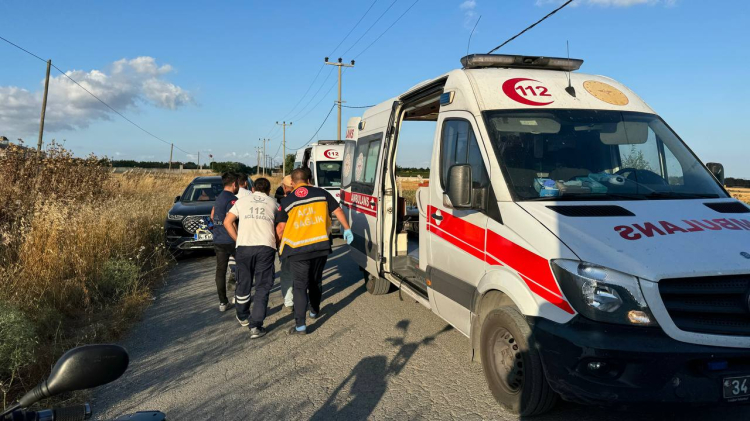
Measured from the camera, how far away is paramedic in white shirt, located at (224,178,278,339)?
19.6 feet

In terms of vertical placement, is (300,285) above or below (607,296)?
below

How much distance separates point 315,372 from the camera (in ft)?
15.7

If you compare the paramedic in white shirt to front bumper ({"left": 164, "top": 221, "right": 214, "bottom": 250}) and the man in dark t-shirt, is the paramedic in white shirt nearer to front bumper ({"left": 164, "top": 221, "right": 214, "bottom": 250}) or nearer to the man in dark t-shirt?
the man in dark t-shirt

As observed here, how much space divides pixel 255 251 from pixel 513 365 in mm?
3341

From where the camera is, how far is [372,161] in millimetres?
7184

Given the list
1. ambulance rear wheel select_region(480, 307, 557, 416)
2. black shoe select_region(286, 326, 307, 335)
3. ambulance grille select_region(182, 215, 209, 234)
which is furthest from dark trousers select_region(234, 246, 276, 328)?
ambulance grille select_region(182, 215, 209, 234)

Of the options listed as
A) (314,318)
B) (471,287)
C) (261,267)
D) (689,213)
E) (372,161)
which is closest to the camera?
(689,213)

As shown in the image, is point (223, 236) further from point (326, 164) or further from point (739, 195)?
point (326, 164)

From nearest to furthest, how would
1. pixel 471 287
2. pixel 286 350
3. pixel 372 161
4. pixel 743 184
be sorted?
pixel 471 287 → pixel 286 350 → pixel 372 161 → pixel 743 184

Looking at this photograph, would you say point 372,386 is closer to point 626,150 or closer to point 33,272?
point 626,150

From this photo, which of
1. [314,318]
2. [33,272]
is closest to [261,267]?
[314,318]

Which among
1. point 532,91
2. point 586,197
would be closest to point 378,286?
point 532,91

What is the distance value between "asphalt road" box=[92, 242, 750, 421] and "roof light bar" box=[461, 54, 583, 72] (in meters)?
2.88

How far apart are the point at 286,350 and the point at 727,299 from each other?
3919 millimetres
